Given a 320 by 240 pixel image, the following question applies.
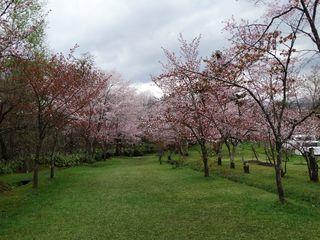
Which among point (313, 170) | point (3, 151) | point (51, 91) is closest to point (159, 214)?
point (313, 170)

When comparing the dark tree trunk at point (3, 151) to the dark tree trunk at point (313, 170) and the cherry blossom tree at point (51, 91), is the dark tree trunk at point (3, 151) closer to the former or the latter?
the cherry blossom tree at point (51, 91)

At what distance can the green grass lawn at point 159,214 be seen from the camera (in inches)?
447

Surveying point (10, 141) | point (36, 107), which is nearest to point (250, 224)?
point (36, 107)

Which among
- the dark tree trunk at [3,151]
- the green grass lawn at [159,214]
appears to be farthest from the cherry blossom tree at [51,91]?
the dark tree trunk at [3,151]

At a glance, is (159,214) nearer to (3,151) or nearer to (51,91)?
(51,91)

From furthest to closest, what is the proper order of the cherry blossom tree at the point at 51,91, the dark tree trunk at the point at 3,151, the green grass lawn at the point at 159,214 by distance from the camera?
the dark tree trunk at the point at 3,151 → the cherry blossom tree at the point at 51,91 → the green grass lawn at the point at 159,214

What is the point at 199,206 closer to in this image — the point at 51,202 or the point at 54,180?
the point at 51,202

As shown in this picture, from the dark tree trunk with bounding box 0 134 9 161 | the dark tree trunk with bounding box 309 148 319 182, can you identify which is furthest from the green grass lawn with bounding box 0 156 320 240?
the dark tree trunk with bounding box 0 134 9 161

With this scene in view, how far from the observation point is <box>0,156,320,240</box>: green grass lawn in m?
11.4

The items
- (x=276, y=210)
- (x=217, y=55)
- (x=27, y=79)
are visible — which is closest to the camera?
(x=217, y=55)

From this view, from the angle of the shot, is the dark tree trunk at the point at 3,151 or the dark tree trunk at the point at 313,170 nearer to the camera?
the dark tree trunk at the point at 313,170

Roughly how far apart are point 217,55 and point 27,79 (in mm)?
14301

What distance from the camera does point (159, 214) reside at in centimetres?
1407

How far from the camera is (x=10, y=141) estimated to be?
39500 millimetres
